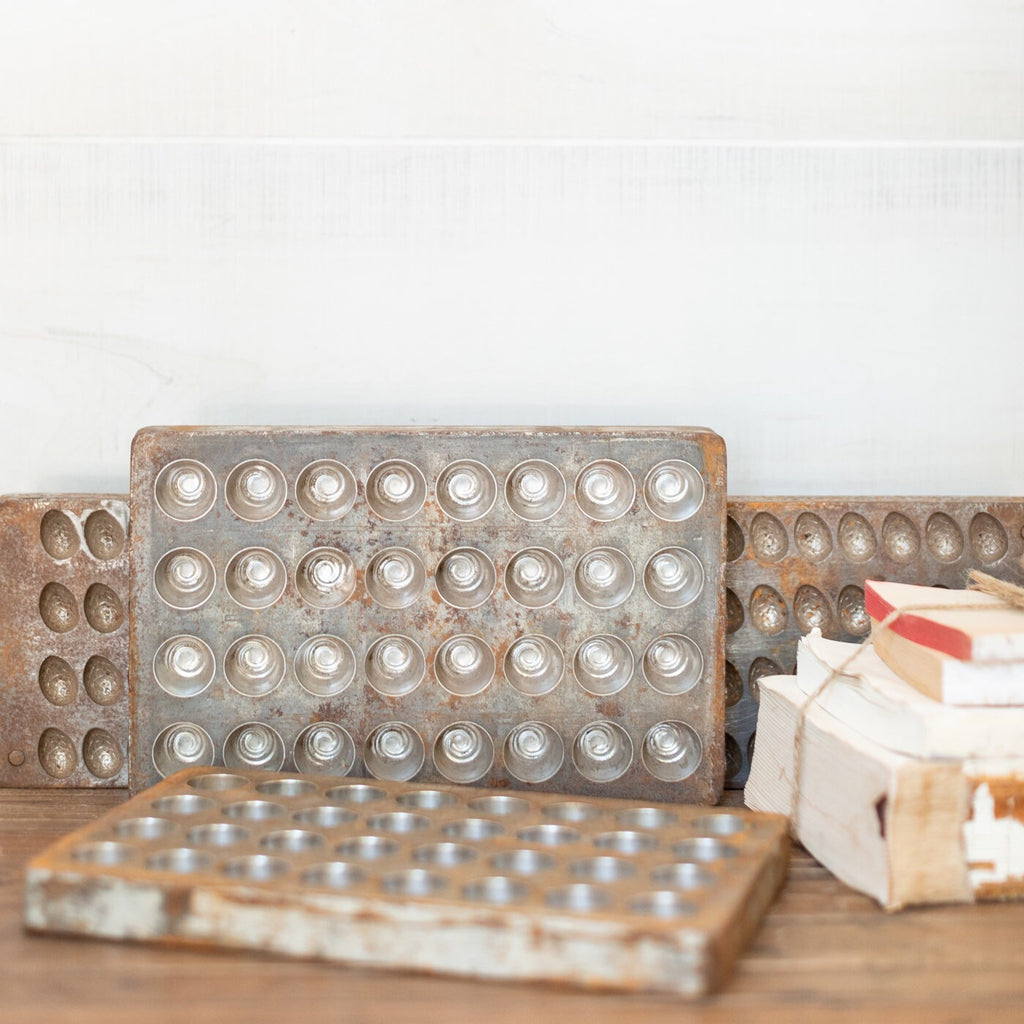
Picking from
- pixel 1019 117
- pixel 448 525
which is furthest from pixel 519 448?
pixel 1019 117

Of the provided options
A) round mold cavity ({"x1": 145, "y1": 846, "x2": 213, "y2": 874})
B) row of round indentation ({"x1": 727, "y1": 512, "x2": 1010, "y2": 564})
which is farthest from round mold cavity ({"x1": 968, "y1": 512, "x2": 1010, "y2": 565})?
round mold cavity ({"x1": 145, "y1": 846, "x2": 213, "y2": 874})

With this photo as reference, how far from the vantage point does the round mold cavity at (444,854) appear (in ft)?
2.00

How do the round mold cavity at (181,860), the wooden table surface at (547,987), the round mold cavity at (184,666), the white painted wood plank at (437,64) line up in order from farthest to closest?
the white painted wood plank at (437,64) < the round mold cavity at (184,666) < the round mold cavity at (181,860) < the wooden table surface at (547,987)

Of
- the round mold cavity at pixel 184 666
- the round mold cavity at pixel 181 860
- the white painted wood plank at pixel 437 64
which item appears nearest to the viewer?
the round mold cavity at pixel 181 860

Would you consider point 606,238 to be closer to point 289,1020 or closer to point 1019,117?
point 1019,117

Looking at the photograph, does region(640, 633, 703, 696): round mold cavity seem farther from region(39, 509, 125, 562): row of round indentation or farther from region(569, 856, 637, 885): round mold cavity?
Answer: region(39, 509, 125, 562): row of round indentation

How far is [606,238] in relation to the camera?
93 cm

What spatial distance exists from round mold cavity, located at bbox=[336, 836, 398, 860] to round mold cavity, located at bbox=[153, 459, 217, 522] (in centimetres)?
30

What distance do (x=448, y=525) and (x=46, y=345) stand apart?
1.36 feet

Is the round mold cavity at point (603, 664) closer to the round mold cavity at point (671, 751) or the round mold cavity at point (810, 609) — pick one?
the round mold cavity at point (671, 751)

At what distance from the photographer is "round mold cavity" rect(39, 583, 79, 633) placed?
2.84 ft

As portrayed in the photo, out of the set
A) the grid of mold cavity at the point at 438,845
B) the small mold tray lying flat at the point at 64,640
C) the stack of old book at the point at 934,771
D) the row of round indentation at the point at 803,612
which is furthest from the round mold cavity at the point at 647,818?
the small mold tray lying flat at the point at 64,640

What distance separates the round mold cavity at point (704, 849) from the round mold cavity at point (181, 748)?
380mm

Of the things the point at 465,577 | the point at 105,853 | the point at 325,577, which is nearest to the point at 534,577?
the point at 465,577
